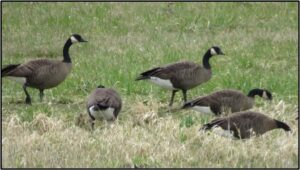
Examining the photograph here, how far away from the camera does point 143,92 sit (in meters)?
14.3

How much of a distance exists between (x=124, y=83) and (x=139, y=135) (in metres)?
3.98

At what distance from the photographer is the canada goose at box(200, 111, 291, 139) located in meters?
10.8

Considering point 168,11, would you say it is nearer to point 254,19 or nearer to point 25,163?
point 254,19

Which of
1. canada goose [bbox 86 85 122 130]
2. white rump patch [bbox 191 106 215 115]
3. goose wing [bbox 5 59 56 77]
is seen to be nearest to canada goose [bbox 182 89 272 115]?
white rump patch [bbox 191 106 215 115]

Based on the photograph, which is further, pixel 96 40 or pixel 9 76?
pixel 96 40

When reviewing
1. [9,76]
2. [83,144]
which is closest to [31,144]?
[83,144]

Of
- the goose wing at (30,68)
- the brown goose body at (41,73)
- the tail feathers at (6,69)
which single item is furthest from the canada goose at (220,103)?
the tail feathers at (6,69)

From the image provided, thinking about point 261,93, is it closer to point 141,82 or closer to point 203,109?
point 203,109

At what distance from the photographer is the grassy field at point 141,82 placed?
993cm

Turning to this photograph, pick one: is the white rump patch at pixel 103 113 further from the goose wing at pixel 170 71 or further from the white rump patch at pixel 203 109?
the goose wing at pixel 170 71

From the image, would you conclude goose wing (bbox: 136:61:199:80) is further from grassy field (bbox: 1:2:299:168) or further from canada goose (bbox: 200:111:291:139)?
canada goose (bbox: 200:111:291:139)

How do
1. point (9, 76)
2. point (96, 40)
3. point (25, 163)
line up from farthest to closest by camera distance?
point (96, 40), point (9, 76), point (25, 163)

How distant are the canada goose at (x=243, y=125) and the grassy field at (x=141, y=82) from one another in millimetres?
153

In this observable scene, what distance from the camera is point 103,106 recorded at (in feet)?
38.0
